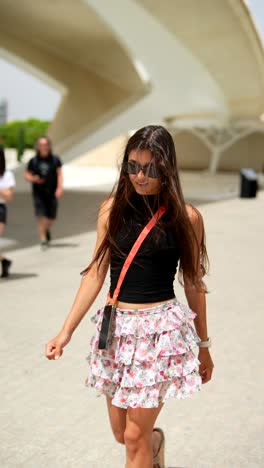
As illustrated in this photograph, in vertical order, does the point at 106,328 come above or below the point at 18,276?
above

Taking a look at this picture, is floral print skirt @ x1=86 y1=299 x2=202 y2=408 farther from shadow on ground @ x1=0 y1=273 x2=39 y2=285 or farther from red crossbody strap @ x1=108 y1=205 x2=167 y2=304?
shadow on ground @ x1=0 y1=273 x2=39 y2=285

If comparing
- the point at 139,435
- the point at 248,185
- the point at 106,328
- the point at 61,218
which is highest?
the point at 106,328

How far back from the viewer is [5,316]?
6.48m

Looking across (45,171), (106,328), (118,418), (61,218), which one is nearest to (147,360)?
(106,328)

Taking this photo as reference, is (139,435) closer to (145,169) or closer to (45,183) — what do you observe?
(145,169)

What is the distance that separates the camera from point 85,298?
9.36ft

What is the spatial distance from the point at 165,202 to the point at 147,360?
0.60 metres

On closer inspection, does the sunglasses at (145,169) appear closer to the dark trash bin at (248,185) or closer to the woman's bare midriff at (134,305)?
the woman's bare midriff at (134,305)

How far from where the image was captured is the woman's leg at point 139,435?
8.82ft

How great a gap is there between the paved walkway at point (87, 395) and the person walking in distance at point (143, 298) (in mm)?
959

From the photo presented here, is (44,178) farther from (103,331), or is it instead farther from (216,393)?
(103,331)

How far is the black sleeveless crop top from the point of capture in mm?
2738

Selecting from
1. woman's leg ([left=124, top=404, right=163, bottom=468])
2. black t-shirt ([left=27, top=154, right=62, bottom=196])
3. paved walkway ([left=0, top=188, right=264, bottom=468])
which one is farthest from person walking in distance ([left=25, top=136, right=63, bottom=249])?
woman's leg ([left=124, top=404, right=163, bottom=468])

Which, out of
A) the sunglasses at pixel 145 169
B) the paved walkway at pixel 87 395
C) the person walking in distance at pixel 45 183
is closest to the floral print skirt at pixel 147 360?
the sunglasses at pixel 145 169
